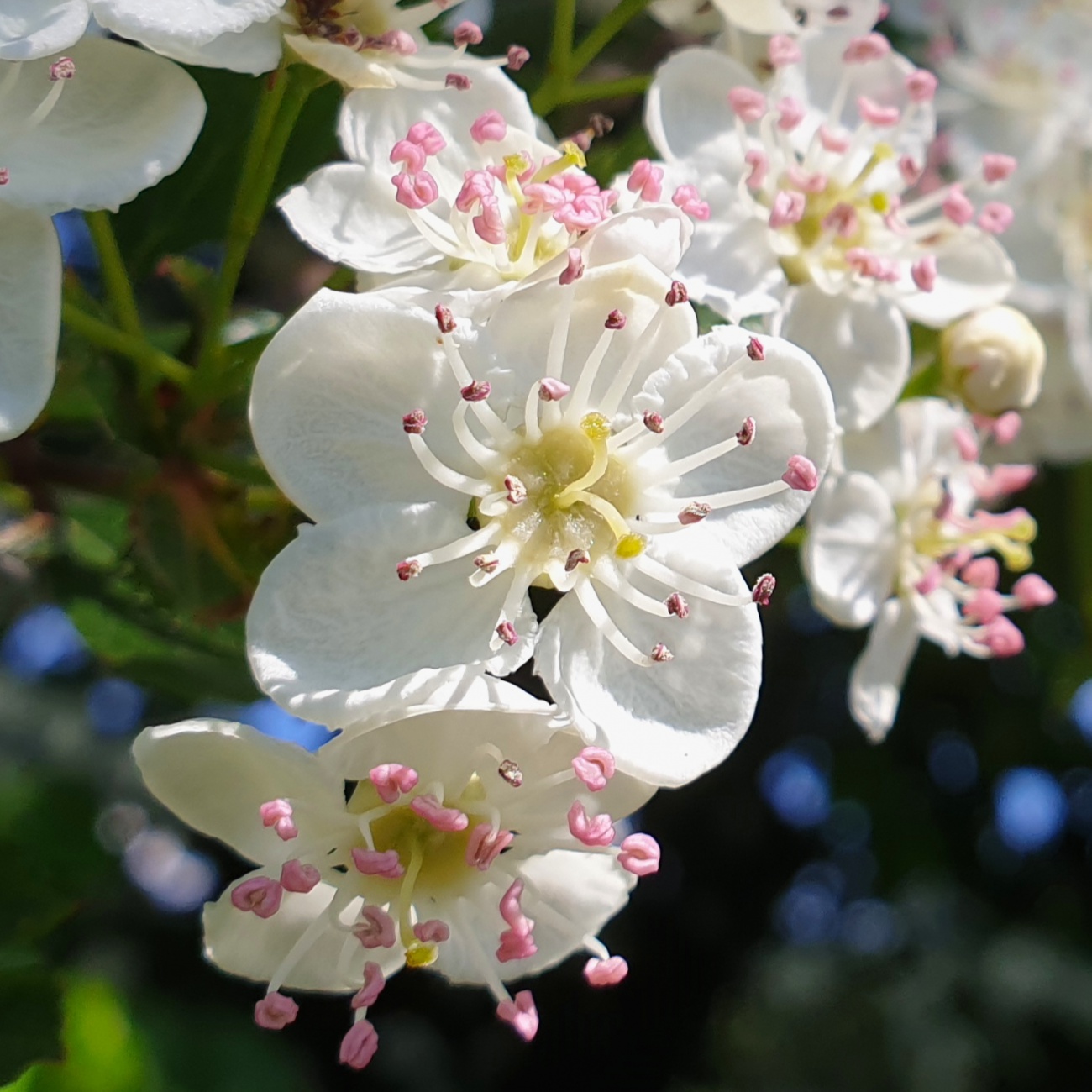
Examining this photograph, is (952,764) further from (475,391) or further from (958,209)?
(475,391)

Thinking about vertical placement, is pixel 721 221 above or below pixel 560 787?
above

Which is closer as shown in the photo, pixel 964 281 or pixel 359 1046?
pixel 359 1046

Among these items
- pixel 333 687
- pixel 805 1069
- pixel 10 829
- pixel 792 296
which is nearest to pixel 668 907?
pixel 805 1069

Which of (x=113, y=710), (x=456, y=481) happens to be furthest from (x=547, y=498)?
(x=113, y=710)

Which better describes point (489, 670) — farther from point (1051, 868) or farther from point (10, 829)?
point (1051, 868)

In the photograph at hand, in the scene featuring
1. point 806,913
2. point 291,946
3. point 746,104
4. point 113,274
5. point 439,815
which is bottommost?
point 806,913
